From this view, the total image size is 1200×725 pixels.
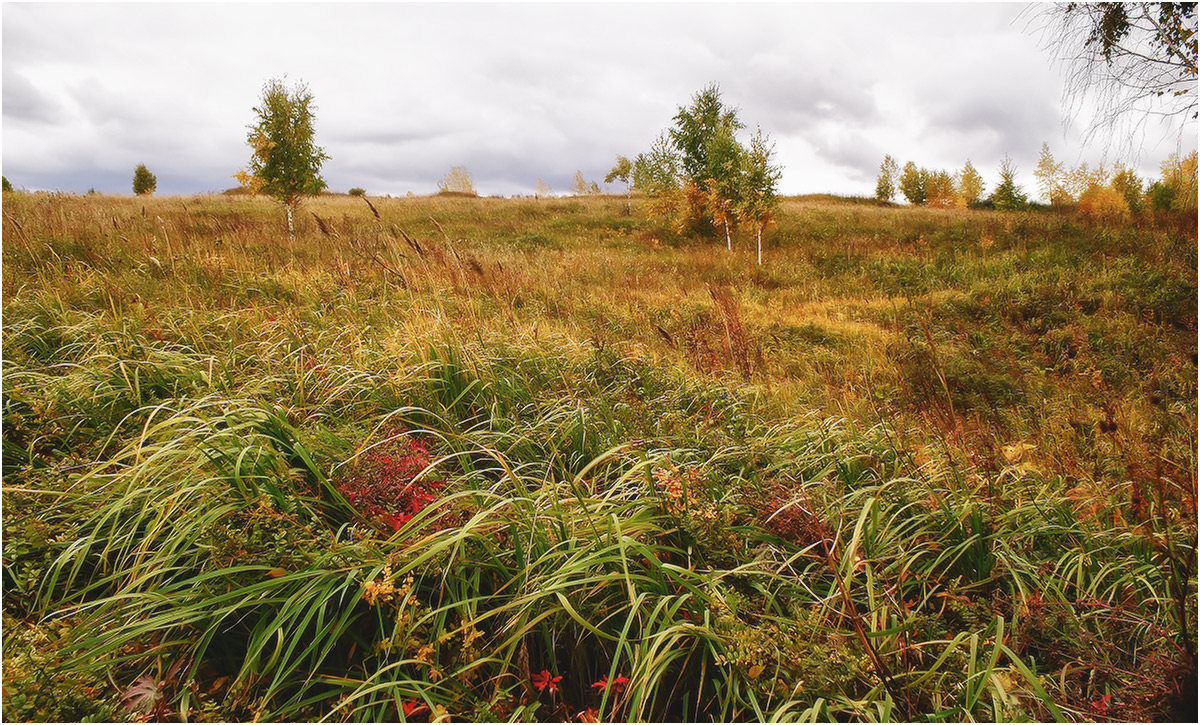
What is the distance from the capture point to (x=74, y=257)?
18.1 ft

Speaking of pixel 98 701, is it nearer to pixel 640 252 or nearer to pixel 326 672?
pixel 326 672

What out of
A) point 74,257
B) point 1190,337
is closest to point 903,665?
point 74,257

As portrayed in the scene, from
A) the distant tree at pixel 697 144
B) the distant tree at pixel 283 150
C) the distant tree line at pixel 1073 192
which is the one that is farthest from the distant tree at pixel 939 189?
the distant tree at pixel 283 150

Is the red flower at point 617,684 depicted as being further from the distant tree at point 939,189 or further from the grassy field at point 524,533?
the distant tree at point 939,189

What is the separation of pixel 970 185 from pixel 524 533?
5992cm

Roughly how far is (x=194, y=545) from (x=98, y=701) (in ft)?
2.08

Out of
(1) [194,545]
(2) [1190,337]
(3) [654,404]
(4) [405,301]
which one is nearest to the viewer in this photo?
(1) [194,545]

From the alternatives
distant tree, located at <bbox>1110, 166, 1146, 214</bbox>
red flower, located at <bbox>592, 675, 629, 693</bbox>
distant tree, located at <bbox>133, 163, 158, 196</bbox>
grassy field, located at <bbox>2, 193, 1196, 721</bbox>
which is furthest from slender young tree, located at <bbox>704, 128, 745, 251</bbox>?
distant tree, located at <bbox>133, 163, 158, 196</bbox>

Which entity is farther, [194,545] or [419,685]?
[194,545]

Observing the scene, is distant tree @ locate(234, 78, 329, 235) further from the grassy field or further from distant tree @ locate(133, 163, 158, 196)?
distant tree @ locate(133, 163, 158, 196)

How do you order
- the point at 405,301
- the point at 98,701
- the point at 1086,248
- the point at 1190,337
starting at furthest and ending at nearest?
the point at 1086,248 → the point at 1190,337 → the point at 405,301 → the point at 98,701

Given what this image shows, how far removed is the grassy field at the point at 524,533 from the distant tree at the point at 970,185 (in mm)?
53513

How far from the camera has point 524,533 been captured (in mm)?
1870

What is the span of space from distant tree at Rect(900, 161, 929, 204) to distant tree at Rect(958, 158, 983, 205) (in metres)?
3.68
